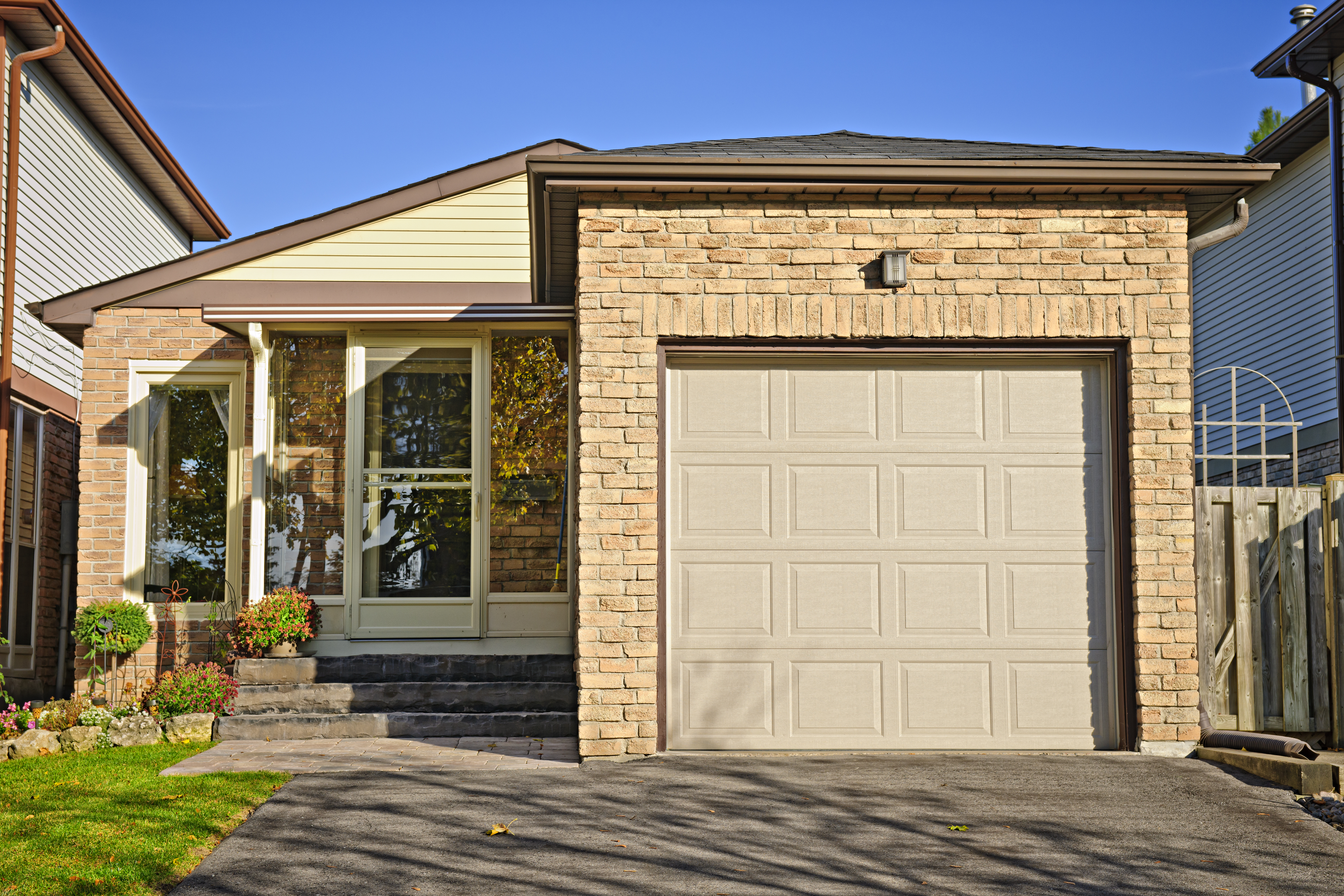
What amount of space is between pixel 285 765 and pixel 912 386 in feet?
14.5

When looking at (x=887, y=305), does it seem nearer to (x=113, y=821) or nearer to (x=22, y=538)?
(x=113, y=821)

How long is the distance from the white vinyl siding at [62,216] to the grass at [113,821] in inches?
238

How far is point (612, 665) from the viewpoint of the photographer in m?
6.64

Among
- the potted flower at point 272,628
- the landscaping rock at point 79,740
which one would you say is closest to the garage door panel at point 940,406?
the potted flower at point 272,628

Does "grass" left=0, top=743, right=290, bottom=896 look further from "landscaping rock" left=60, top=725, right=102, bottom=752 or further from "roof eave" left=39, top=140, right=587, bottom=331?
"roof eave" left=39, top=140, right=587, bottom=331

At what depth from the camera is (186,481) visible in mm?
10195

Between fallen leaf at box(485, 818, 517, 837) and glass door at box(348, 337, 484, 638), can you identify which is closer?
fallen leaf at box(485, 818, 517, 837)

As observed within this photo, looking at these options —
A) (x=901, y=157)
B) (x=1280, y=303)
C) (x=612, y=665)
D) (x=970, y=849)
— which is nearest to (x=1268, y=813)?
(x=970, y=849)

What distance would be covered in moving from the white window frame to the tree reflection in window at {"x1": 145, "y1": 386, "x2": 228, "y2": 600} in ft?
0.18

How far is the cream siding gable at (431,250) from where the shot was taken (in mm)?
10164

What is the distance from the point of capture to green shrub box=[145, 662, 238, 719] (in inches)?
325

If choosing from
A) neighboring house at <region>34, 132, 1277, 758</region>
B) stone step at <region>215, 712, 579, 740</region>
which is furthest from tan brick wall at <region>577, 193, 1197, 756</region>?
stone step at <region>215, 712, 579, 740</region>

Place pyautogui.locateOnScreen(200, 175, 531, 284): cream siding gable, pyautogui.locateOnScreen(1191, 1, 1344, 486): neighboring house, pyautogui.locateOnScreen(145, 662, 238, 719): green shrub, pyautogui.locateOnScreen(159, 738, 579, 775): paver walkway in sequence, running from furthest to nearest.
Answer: pyautogui.locateOnScreen(1191, 1, 1344, 486): neighboring house, pyautogui.locateOnScreen(200, 175, 531, 284): cream siding gable, pyautogui.locateOnScreen(145, 662, 238, 719): green shrub, pyautogui.locateOnScreen(159, 738, 579, 775): paver walkway

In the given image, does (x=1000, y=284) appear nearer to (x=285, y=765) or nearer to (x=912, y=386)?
(x=912, y=386)
